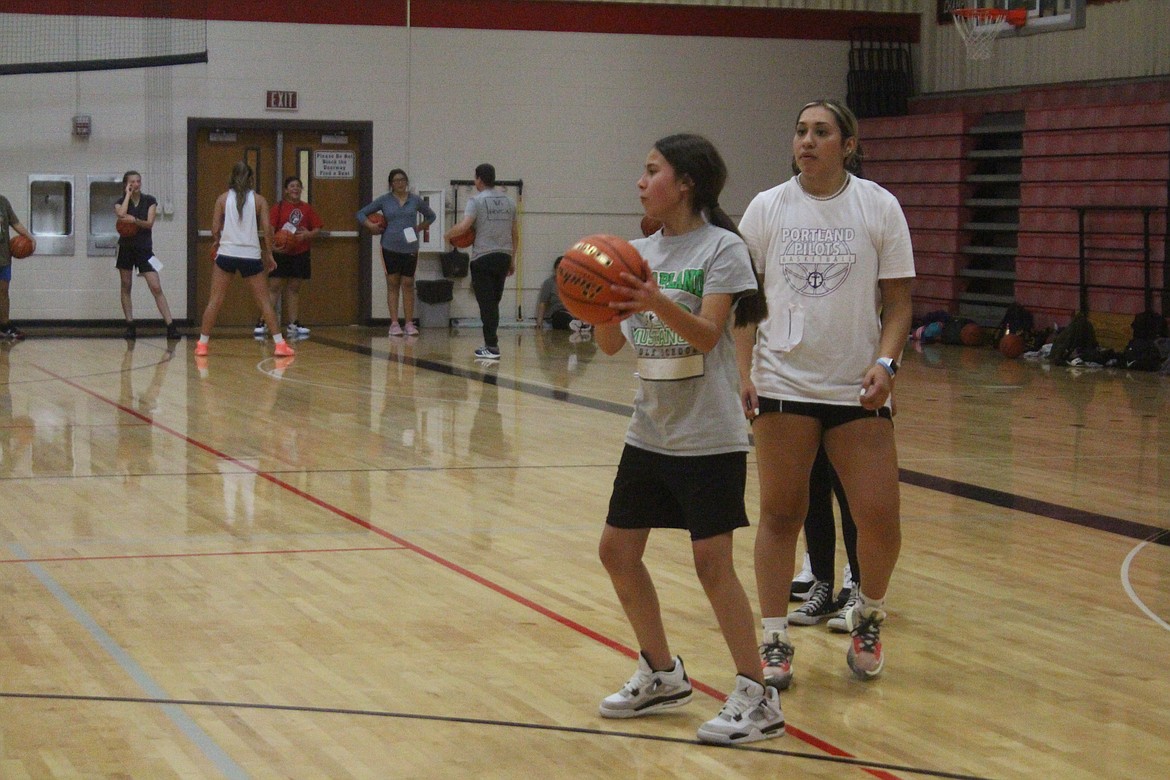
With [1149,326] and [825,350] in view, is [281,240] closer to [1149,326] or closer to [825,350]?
[1149,326]

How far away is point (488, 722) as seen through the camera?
3.98 metres

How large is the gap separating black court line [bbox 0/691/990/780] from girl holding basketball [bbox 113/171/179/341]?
12.5 metres

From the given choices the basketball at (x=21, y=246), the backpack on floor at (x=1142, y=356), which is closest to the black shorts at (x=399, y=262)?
the basketball at (x=21, y=246)

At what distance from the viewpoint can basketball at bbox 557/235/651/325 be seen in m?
3.56

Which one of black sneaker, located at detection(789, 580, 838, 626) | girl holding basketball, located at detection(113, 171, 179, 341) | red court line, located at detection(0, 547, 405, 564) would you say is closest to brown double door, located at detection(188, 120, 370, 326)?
girl holding basketball, located at detection(113, 171, 179, 341)

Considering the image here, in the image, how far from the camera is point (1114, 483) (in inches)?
320

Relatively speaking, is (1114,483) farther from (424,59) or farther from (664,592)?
(424,59)

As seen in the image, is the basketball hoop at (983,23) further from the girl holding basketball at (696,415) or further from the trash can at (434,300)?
the girl holding basketball at (696,415)

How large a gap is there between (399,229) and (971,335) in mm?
6502

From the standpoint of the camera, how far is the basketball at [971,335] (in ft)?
57.0

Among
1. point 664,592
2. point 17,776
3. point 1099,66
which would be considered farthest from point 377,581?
point 1099,66

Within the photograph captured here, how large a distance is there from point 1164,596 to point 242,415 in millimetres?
6318

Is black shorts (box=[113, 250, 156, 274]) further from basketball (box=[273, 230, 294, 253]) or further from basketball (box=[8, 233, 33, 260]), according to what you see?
basketball (box=[273, 230, 294, 253])

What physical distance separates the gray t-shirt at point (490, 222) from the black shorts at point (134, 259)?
157 inches
